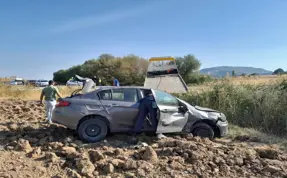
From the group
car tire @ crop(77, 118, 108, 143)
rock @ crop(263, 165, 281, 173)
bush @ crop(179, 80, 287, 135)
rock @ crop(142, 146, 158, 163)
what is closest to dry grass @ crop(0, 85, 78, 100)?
bush @ crop(179, 80, 287, 135)

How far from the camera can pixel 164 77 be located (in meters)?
16.0

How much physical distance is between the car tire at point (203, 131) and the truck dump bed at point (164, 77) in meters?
6.44

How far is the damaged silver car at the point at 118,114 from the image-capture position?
8.15 metres

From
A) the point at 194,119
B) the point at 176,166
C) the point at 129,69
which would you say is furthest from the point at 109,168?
the point at 129,69

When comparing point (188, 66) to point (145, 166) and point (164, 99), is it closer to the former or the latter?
point (164, 99)

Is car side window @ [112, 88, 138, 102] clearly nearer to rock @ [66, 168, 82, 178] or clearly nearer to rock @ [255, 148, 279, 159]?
rock @ [66, 168, 82, 178]

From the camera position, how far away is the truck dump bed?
1536 cm

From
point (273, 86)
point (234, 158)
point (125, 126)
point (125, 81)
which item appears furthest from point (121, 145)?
point (125, 81)

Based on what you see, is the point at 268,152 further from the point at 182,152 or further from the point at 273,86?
the point at 273,86

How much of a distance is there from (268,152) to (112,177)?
3.57m

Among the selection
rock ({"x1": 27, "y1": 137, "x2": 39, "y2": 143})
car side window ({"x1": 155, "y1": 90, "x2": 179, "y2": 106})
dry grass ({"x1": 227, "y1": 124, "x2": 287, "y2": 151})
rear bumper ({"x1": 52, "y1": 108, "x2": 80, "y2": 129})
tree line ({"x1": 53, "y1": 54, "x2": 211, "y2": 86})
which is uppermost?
tree line ({"x1": 53, "y1": 54, "x2": 211, "y2": 86})

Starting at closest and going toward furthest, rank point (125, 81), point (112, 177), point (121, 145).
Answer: point (112, 177)
point (121, 145)
point (125, 81)

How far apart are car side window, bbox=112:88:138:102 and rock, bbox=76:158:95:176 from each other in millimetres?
2881

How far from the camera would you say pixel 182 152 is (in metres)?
6.36
